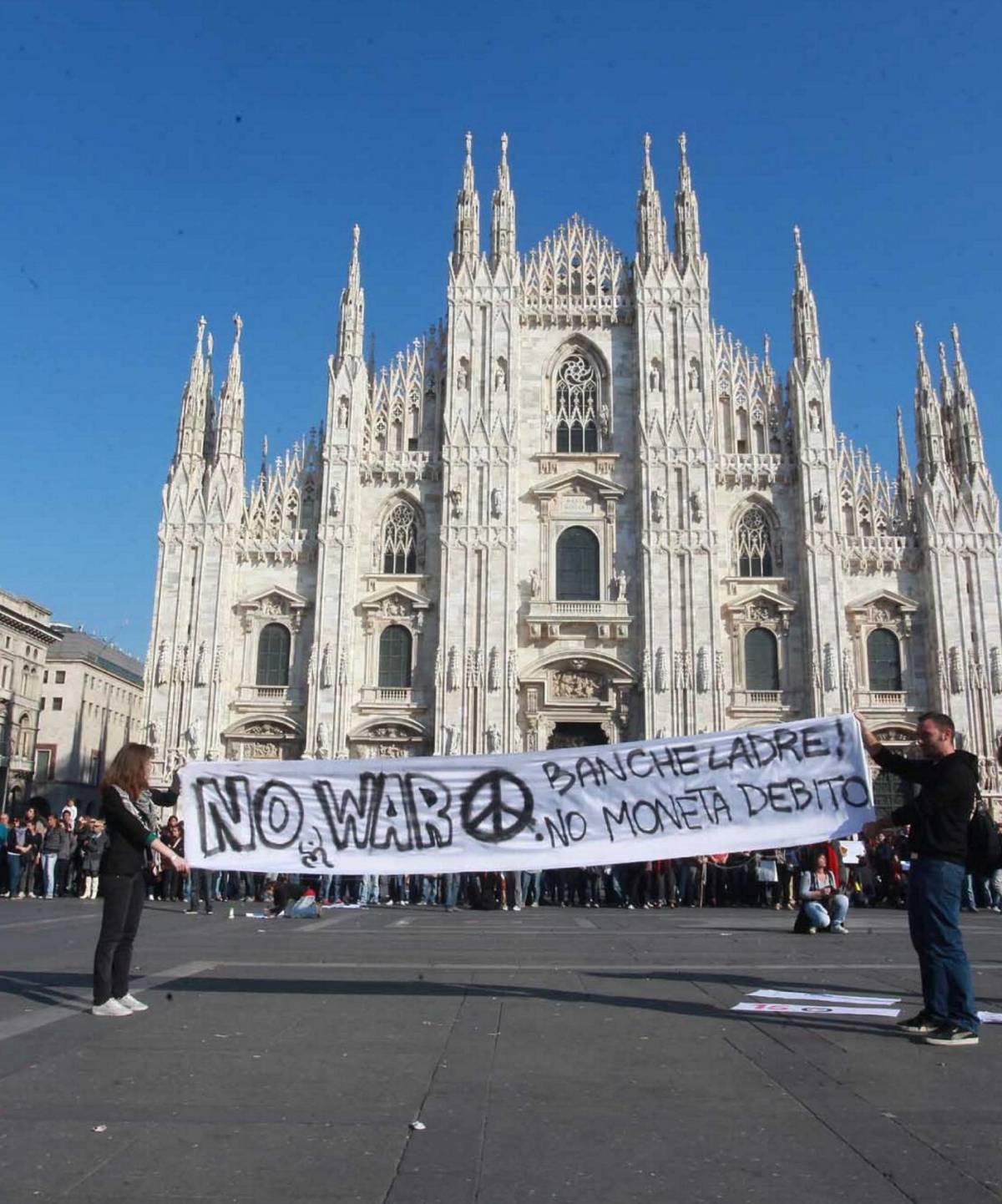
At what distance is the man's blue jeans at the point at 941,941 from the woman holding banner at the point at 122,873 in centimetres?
471

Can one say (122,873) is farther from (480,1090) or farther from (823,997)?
(823,997)

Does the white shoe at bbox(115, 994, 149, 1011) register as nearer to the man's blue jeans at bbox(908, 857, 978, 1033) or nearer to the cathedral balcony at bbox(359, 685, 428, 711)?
the man's blue jeans at bbox(908, 857, 978, 1033)

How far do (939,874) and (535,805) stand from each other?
3.18m

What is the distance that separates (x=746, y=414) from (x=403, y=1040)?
33626 millimetres

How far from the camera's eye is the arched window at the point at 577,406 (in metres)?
37.7

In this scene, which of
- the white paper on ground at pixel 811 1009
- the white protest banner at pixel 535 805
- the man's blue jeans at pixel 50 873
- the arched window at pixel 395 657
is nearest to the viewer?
the white paper on ground at pixel 811 1009

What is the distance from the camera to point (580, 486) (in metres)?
36.7

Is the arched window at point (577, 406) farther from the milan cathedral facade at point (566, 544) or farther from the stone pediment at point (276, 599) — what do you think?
the stone pediment at point (276, 599)

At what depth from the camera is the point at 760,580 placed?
117 ft

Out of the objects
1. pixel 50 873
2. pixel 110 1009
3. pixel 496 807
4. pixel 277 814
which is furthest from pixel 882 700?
pixel 110 1009

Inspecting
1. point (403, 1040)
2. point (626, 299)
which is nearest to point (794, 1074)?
point (403, 1040)

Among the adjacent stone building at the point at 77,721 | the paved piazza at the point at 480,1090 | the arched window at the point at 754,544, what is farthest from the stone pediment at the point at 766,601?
the adjacent stone building at the point at 77,721

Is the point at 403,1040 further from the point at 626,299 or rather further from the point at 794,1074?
the point at 626,299

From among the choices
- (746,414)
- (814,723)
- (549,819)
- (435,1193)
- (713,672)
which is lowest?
→ (435,1193)
